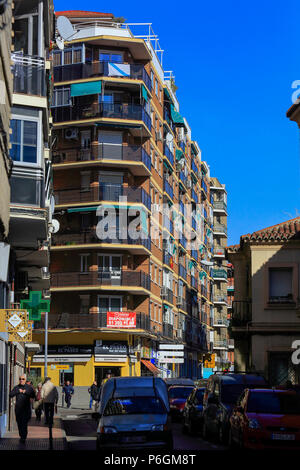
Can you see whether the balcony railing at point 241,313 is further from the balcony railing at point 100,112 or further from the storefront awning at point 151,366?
the balcony railing at point 100,112

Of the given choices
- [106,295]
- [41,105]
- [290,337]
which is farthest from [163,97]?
[41,105]

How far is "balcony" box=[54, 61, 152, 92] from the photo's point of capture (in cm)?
5994

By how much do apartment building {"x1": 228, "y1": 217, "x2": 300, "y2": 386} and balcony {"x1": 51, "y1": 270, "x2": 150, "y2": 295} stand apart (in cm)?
1610

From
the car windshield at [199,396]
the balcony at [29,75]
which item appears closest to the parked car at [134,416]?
the car windshield at [199,396]

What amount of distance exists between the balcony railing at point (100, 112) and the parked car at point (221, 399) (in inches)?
1446

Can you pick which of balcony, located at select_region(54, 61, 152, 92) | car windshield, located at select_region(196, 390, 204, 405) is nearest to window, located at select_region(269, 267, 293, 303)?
car windshield, located at select_region(196, 390, 204, 405)

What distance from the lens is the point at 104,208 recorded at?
58.2 meters

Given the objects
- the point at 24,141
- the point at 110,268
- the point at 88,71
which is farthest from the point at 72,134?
the point at 24,141

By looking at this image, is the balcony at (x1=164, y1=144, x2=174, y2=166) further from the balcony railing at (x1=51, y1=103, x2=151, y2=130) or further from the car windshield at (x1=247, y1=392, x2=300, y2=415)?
the car windshield at (x1=247, y1=392, x2=300, y2=415)

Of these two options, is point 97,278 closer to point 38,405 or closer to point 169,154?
point 169,154

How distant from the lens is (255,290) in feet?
137

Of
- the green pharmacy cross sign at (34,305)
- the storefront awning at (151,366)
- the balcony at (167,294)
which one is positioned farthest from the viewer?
the balcony at (167,294)

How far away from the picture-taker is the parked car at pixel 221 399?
21.4 meters
